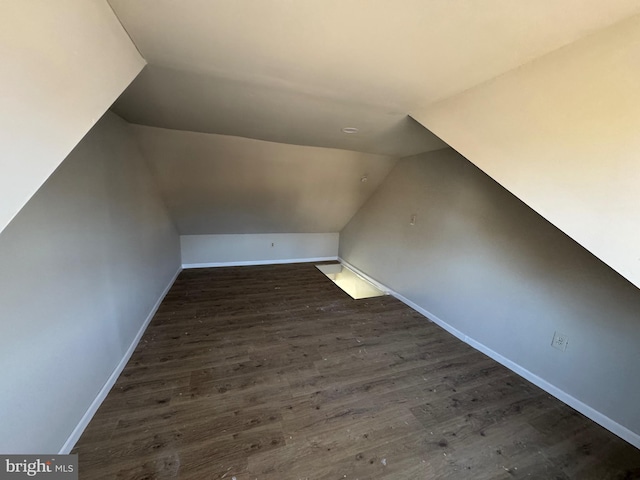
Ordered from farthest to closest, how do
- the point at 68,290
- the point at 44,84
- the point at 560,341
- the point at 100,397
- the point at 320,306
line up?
the point at 320,306
the point at 560,341
the point at 100,397
the point at 68,290
the point at 44,84

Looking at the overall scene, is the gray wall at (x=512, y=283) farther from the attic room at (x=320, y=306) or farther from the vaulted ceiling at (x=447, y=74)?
the vaulted ceiling at (x=447, y=74)

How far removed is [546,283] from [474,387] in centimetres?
97

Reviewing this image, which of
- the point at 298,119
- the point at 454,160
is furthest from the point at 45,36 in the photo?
the point at 454,160

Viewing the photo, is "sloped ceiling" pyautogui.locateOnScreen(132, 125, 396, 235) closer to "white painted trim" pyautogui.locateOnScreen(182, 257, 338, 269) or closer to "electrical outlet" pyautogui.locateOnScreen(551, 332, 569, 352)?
"white painted trim" pyautogui.locateOnScreen(182, 257, 338, 269)

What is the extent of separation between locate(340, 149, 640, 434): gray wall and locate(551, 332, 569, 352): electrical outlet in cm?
3

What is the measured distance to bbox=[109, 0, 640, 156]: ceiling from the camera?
858mm

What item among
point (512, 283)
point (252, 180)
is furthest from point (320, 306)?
point (512, 283)

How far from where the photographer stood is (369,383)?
1.96 meters

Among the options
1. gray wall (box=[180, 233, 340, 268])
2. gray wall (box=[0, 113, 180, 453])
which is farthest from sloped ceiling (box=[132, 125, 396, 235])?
gray wall (box=[0, 113, 180, 453])

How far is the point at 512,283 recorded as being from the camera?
214 cm

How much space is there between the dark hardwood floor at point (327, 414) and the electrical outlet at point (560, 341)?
1.28ft

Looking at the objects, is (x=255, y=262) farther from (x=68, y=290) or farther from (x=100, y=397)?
(x=68, y=290)

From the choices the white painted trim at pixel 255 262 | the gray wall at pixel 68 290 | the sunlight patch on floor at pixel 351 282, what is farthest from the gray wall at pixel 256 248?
the gray wall at pixel 68 290

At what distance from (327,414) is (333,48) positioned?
2.05 m
